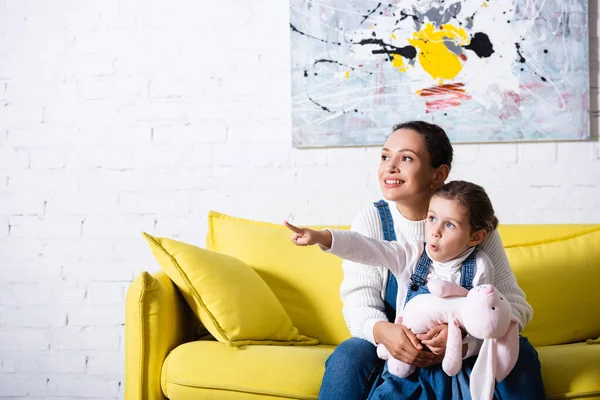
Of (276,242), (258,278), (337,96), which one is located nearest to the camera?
(258,278)

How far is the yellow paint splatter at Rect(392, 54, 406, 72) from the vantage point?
2.89m

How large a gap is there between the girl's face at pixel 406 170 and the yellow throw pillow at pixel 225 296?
553mm

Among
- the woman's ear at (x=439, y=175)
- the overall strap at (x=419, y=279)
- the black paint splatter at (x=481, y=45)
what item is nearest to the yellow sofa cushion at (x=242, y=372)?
the overall strap at (x=419, y=279)

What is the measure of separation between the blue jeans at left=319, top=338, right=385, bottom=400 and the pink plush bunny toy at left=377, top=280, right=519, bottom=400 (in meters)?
0.07

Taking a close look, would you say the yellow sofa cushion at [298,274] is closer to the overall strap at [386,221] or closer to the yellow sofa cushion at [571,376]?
the overall strap at [386,221]

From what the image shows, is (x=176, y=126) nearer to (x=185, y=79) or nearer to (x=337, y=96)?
(x=185, y=79)

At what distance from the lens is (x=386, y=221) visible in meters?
2.03

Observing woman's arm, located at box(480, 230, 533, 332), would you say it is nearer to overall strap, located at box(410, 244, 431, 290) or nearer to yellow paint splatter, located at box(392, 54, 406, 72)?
overall strap, located at box(410, 244, 431, 290)

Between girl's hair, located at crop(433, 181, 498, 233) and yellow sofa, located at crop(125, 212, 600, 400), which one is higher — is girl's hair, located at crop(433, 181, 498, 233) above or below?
above

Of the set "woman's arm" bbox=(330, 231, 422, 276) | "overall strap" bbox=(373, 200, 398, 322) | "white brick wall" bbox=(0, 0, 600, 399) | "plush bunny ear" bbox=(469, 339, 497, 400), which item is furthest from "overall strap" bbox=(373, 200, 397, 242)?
"white brick wall" bbox=(0, 0, 600, 399)

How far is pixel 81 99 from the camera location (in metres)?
3.11

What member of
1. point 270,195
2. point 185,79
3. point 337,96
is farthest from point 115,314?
point 337,96

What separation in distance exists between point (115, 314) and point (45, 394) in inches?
17.7

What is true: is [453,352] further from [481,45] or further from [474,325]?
[481,45]
